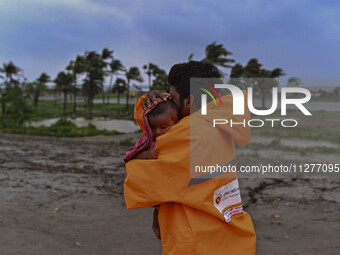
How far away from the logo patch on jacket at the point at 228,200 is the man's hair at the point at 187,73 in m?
0.52

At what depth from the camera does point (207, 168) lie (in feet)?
5.36

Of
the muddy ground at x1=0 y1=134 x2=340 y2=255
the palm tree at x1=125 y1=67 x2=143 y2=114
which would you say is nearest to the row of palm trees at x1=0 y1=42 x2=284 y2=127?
the palm tree at x1=125 y1=67 x2=143 y2=114

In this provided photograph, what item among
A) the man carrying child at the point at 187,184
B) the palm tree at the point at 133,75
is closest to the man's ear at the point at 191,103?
the man carrying child at the point at 187,184

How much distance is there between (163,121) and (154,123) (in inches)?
2.0

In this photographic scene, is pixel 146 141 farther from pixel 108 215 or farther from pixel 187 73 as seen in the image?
pixel 108 215

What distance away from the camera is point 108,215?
6.46 m

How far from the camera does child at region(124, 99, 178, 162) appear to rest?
→ 174 cm

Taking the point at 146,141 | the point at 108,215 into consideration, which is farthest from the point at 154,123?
the point at 108,215

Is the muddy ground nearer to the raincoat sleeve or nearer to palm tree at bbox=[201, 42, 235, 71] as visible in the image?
the raincoat sleeve

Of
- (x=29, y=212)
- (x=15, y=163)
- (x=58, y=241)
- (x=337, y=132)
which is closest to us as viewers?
(x=58, y=241)

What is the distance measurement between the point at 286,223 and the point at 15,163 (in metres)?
9.46

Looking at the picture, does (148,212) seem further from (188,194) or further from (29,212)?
(188,194)

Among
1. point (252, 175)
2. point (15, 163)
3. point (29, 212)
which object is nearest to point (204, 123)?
point (29, 212)

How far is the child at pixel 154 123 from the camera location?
174 cm
